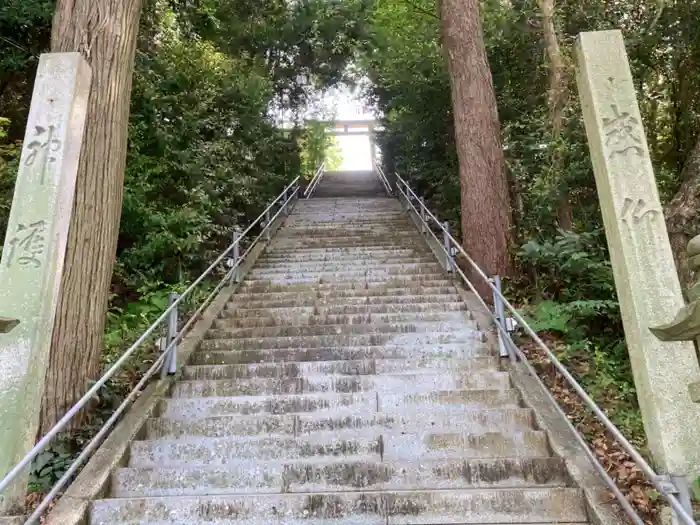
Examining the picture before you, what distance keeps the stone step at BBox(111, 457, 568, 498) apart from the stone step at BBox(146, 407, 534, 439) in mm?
441

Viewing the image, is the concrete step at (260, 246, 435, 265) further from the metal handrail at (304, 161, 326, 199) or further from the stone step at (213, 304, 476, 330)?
the metal handrail at (304, 161, 326, 199)

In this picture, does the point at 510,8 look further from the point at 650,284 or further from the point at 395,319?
the point at 650,284

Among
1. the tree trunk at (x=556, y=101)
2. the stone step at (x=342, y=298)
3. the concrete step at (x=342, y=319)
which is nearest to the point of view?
the concrete step at (x=342, y=319)

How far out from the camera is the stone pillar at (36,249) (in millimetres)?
2977

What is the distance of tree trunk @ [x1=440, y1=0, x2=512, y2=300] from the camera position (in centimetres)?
654

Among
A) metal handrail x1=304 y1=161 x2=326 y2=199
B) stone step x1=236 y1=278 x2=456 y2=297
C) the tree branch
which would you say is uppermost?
the tree branch

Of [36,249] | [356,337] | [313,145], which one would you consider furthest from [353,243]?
[313,145]

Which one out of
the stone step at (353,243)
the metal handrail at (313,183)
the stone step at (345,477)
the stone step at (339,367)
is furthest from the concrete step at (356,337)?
the metal handrail at (313,183)

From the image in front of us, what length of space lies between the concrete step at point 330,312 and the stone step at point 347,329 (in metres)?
0.22

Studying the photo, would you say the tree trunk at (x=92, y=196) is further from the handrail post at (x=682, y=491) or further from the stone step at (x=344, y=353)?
the handrail post at (x=682, y=491)

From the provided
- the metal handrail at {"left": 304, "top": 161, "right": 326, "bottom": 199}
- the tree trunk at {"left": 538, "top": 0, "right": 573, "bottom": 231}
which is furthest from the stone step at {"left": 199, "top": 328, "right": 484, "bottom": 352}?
the metal handrail at {"left": 304, "top": 161, "right": 326, "bottom": 199}

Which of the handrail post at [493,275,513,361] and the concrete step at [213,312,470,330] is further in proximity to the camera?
the concrete step at [213,312,470,330]

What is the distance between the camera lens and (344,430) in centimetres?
377

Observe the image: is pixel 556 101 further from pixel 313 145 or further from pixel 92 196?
pixel 313 145
